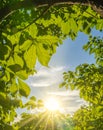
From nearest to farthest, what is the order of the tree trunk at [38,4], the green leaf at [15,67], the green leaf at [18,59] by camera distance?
1. the green leaf at [15,67]
2. the green leaf at [18,59]
3. the tree trunk at [38,4]

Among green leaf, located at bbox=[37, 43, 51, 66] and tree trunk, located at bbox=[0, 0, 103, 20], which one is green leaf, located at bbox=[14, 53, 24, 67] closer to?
green leaf, located at bbox=[37, 43, 51, 66]

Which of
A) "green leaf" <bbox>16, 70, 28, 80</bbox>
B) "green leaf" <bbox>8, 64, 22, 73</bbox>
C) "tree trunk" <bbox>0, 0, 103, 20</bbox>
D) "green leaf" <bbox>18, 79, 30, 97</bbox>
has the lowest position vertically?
"green leaf" <bbox>18, 79, 30, 97</bbox>

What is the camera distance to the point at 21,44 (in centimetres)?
205

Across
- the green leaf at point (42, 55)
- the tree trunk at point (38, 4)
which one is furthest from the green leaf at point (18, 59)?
the tree trunk at point (38, 4)

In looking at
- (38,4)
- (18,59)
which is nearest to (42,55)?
(18,59)

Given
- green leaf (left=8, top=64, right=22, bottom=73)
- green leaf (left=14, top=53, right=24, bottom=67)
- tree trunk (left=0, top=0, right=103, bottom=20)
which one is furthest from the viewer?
tree trunk (left=0, top=0, right=103, bottom=20)

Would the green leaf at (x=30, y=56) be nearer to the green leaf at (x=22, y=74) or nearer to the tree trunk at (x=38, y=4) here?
the green leaf at (x=22, y=74)

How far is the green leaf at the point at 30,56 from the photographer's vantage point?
6.62ft

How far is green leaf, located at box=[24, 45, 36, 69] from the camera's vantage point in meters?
2.02

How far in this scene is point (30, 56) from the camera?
6.70 feet

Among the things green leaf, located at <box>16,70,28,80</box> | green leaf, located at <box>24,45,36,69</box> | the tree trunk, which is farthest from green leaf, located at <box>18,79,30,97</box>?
the tree trunk

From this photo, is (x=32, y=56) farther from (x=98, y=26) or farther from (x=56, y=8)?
(x=98, y=26)

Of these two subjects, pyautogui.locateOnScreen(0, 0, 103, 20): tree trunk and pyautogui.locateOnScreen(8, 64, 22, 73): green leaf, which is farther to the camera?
pyautogui.locateOnScreen(0, 0, 103, 20): tree trunk

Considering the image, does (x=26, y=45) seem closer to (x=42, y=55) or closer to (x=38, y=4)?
(x=42, y=55)
